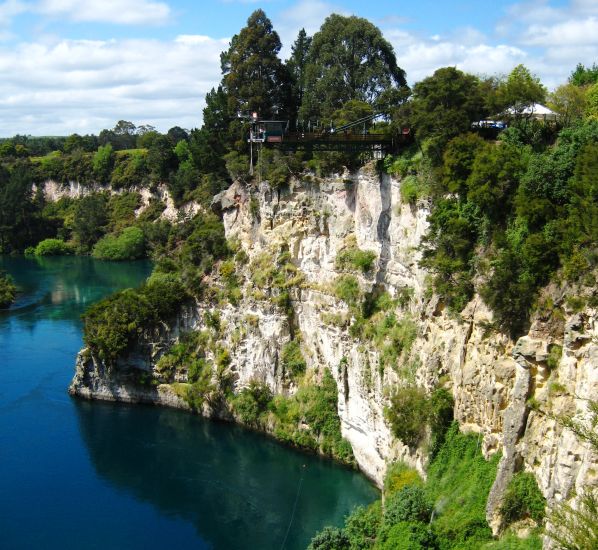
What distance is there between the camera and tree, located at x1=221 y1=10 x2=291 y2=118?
5028cm

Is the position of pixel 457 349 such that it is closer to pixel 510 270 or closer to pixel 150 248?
pixel 510 270

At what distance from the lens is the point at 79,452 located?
39.7 meters

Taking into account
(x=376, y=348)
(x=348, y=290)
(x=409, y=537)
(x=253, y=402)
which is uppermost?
(x=348, y=290)

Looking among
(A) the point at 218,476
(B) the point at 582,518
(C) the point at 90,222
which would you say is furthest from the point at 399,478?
(C) the point at 90,222

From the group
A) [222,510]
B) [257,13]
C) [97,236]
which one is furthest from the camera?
[97,236]

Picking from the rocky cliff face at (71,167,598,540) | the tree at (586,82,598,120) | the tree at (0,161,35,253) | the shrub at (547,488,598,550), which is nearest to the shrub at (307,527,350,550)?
the rocky cliff face at (71,167,598,540)

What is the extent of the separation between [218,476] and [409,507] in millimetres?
14352

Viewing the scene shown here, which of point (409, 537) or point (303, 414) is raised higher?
point (409, 537)

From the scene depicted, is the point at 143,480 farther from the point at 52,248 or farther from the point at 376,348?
the point at 52,248

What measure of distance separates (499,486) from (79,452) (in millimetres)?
25167

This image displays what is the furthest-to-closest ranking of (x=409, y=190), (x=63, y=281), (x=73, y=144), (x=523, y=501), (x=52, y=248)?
(x=73, y=144) → (x=52, y=248) → (x=63, y=281) → (x=409, y=190) → (x=523, y=501)

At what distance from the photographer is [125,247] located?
89125mm

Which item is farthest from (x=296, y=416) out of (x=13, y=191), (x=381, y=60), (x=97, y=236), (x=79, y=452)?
(x=13, y=191)

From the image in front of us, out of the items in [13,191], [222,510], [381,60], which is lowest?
[222,510]
